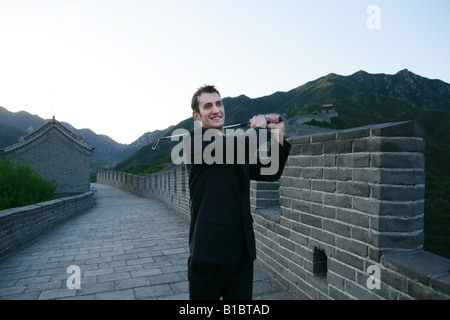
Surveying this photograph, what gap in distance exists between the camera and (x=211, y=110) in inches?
84.3

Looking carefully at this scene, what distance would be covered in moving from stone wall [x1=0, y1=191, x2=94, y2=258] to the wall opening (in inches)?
210

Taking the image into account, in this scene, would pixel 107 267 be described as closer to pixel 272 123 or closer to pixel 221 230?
pixel 221 230

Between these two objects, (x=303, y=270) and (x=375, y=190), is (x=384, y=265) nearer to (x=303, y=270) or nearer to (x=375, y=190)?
(x=375, y=190)

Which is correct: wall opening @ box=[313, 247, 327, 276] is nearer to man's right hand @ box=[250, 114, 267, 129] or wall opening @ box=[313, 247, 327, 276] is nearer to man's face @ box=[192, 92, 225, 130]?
man's right hand @ box=[250, 114, 267, 129]

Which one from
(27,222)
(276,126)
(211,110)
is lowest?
(27,222)

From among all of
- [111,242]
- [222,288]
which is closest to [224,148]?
[222,288]

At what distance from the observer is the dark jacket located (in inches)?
72.1

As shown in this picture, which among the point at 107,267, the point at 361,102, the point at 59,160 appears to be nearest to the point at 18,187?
the point at 107,267

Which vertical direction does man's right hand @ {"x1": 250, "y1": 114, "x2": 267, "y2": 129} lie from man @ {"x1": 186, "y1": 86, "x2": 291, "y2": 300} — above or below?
above

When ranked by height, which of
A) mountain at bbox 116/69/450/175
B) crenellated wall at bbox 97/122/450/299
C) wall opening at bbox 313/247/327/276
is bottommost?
wall opening at bbox 313/247/327/276

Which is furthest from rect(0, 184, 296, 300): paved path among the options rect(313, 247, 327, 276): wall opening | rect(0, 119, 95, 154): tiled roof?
rect(0, 119, 95, 154): tiled roof

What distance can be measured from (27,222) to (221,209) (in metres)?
6.28

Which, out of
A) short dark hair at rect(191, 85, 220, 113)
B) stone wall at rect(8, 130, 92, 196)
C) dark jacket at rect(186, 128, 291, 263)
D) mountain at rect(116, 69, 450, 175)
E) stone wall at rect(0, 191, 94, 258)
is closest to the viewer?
dark jacket at rect(186, 128, 291, 263)

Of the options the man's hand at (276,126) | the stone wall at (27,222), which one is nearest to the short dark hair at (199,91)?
the man's hand at (276,126)
